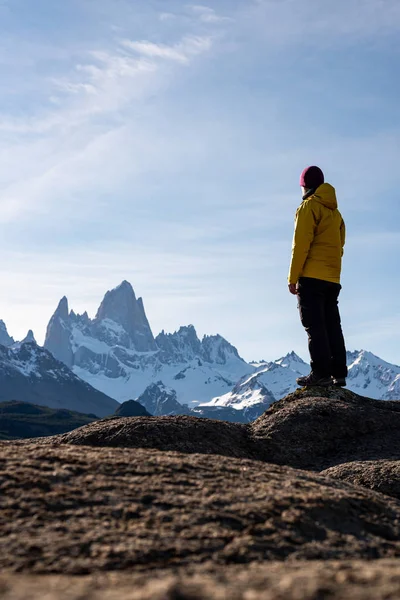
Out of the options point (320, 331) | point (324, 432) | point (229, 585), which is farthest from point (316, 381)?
point (229, 585)

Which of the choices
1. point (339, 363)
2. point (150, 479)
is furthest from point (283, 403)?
point (150, 479)

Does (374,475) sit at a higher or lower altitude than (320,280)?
lower

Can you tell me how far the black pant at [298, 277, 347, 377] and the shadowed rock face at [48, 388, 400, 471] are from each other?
1026 millimetres

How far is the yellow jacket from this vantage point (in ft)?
37.1

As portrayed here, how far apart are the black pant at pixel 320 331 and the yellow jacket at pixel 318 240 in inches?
6.2

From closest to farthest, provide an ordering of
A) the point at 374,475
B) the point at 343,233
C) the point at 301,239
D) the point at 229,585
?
the point at 229,585
the point at 374,475
the point at 301,239
the point at 343,233

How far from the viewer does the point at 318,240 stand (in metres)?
11.5

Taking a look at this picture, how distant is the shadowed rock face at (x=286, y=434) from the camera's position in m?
8.23

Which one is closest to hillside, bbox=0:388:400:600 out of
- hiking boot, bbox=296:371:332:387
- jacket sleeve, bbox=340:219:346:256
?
hiking boot, bbox=296:371:332:387

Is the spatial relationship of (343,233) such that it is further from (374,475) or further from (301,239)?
(374,475)

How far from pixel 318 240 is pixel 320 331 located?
152 centimetres

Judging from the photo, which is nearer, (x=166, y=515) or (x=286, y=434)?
(x=166, y=515)

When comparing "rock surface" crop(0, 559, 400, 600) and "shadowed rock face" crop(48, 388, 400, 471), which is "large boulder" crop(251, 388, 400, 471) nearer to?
"shadowed rock face" crop(48, 388, 400, 471)

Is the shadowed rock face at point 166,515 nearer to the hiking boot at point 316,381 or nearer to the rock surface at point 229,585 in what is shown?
the rock surface at point 229,585
